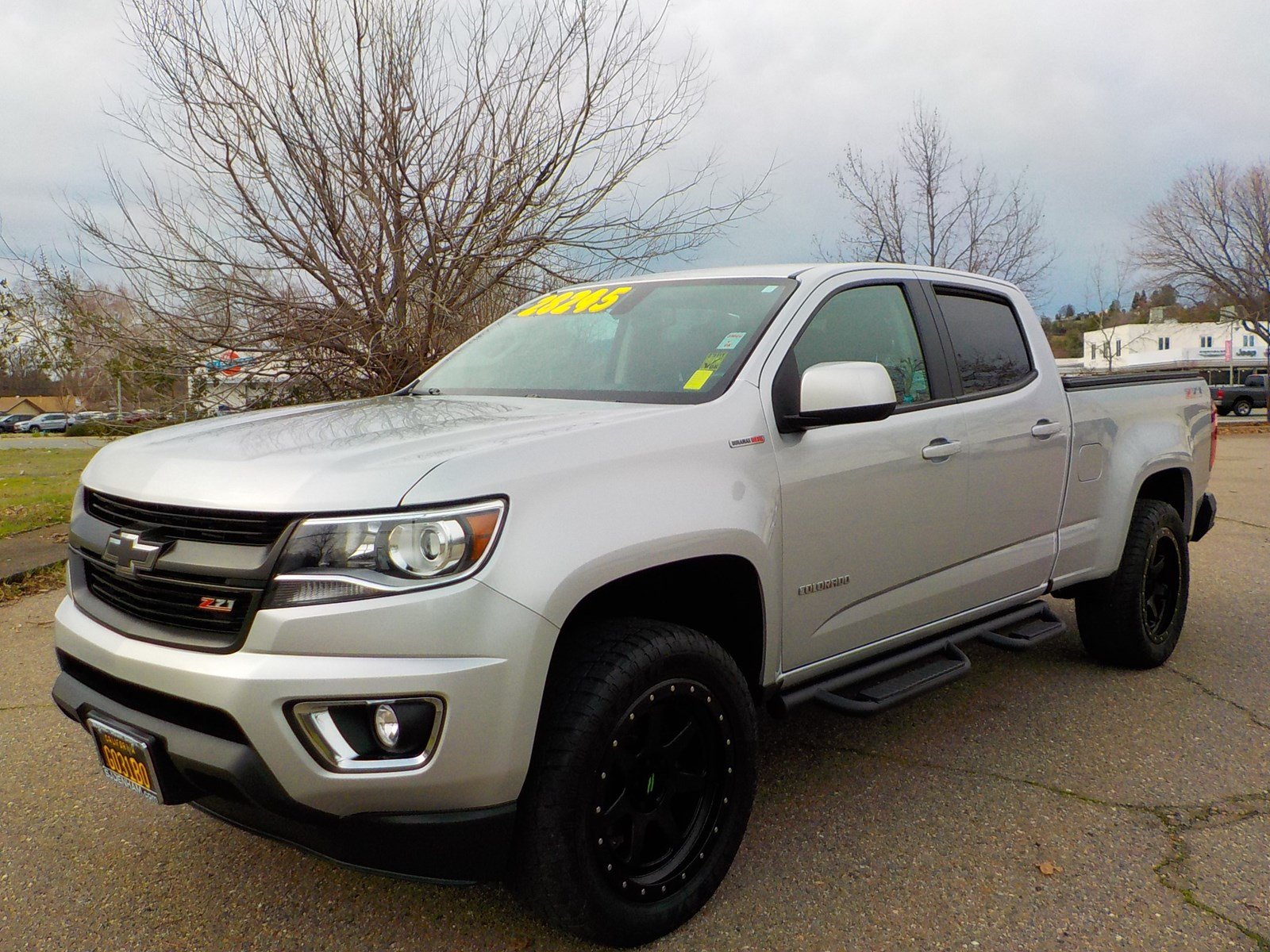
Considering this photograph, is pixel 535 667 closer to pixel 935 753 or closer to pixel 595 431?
pixel 595 431

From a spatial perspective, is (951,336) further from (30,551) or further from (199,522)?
(30,551)

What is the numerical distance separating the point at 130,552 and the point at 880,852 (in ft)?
7.47

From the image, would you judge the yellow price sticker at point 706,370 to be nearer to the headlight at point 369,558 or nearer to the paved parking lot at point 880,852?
the headlight at point 369,558

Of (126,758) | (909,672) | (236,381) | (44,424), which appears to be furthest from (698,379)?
(44,424)

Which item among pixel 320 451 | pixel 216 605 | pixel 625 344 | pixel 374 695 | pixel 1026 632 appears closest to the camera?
pixel 374 695

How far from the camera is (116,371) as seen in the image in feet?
27.2

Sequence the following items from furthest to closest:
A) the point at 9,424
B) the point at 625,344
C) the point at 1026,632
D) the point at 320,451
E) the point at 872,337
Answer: the point at 9,424
the point at 1026,632
the point at 872,337
the point at 625,344
the point at 320,451

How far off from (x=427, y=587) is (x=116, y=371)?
736cm

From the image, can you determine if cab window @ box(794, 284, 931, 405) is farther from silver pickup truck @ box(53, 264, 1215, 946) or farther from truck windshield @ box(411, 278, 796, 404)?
truck windshield @ box(411, 278, 796, 404)

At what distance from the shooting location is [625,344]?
11.1 ft

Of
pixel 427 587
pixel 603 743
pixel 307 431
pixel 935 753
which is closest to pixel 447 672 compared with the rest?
pixel 427 587

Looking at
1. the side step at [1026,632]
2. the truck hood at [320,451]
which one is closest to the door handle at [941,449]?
the side step at [1026,632]

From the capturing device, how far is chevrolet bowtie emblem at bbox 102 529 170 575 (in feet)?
7.61

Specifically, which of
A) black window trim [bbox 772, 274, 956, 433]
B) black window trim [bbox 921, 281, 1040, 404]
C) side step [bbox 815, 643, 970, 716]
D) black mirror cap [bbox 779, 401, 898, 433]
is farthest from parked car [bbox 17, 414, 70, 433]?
black mirror cap [bbox 779, 401, 898, 433]
